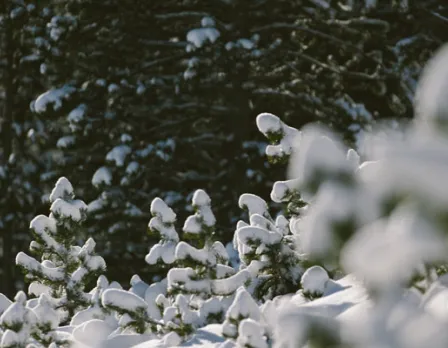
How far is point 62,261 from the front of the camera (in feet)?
13.0

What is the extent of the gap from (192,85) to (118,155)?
5.47ft

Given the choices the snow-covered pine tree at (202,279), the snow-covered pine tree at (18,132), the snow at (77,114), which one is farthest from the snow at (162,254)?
the snow-covered pine tree at (18,132)

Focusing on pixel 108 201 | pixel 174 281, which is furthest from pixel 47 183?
pixel 174 281

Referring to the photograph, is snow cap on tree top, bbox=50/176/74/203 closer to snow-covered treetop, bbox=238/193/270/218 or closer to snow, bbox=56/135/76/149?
snow-covered treetop, bbox=238/193/270/218

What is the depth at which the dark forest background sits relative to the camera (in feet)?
37.6

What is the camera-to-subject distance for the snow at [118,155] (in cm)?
1157

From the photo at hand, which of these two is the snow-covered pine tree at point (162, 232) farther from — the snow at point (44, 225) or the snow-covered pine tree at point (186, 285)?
the snow at point (44, 225)

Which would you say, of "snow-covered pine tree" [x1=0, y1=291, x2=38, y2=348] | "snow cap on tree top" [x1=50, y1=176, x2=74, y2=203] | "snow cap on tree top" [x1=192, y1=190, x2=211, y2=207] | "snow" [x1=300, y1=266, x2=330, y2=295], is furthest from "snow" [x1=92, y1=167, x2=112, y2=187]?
"snow" [x1=300, y1=266, x2=330, y2=295]

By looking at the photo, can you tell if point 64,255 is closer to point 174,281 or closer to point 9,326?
point 174,281

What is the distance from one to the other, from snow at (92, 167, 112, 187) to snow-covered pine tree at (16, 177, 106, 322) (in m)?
7.59

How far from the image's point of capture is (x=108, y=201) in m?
11.8

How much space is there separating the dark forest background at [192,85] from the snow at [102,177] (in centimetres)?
2

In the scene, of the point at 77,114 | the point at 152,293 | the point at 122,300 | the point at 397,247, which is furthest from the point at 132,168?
the point at 397,247

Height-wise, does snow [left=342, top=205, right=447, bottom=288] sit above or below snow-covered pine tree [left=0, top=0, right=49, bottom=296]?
above
